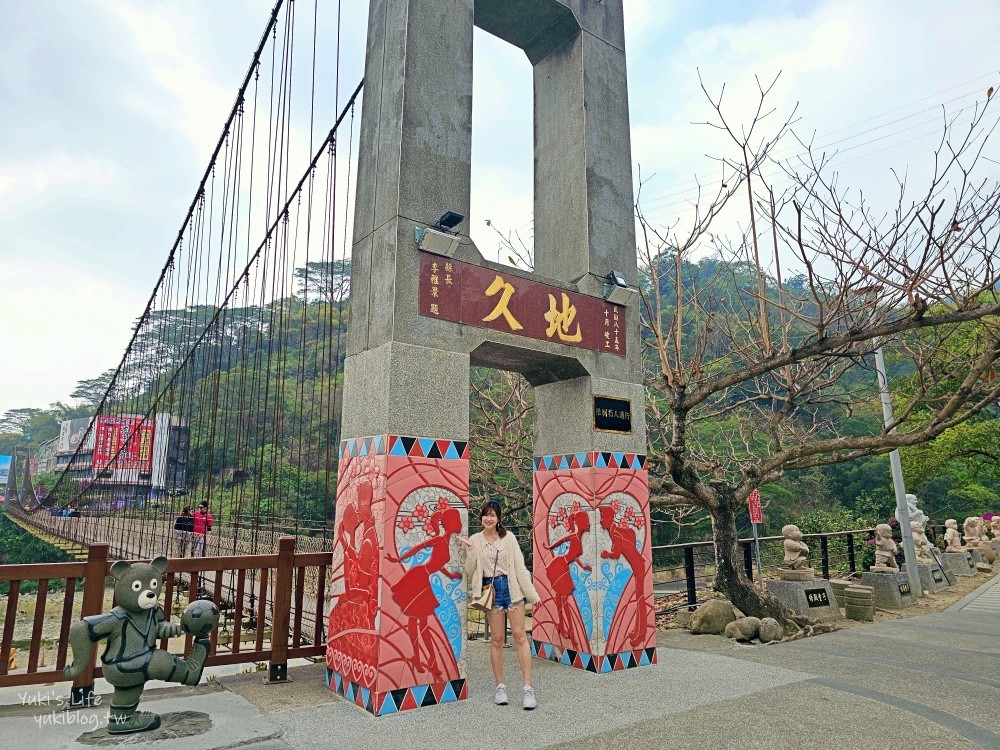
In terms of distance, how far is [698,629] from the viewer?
7848 mm

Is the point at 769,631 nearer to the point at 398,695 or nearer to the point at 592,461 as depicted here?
the point at 592,461

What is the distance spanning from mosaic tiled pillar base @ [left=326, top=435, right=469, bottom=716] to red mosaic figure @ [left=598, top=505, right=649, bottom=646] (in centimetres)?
158

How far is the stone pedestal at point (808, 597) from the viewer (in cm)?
882

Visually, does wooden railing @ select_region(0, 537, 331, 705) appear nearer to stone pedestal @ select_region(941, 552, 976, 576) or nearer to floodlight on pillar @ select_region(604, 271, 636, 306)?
floodlight on pillar @ select_region(604, 271, 636, 306)

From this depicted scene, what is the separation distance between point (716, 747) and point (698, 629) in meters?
4.20

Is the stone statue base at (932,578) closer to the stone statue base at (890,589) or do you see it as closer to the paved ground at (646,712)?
the stone statue base at (890,589)

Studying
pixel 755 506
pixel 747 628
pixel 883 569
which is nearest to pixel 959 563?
pixel 883 569

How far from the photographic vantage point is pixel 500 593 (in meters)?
4.87

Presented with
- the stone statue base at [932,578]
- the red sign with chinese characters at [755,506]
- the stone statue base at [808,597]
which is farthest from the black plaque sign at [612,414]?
the stone statue base at [932,578]

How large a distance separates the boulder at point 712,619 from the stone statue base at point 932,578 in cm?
656

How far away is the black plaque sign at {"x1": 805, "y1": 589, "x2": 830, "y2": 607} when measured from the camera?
29.2 feet

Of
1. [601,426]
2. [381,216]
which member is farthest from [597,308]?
[381,216]

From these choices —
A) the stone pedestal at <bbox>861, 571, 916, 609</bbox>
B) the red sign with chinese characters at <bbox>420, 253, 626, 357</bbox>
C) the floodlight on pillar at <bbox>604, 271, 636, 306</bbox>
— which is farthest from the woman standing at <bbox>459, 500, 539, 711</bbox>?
the stone pedestal at <bbox>861, 571, 916, 609</bbox>

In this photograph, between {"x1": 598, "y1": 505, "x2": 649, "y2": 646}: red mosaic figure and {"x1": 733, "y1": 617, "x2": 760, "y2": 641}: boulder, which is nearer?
{"x1": 598, "y1": 505, "x2": 649, "y2": 646}: red mosaic figure
